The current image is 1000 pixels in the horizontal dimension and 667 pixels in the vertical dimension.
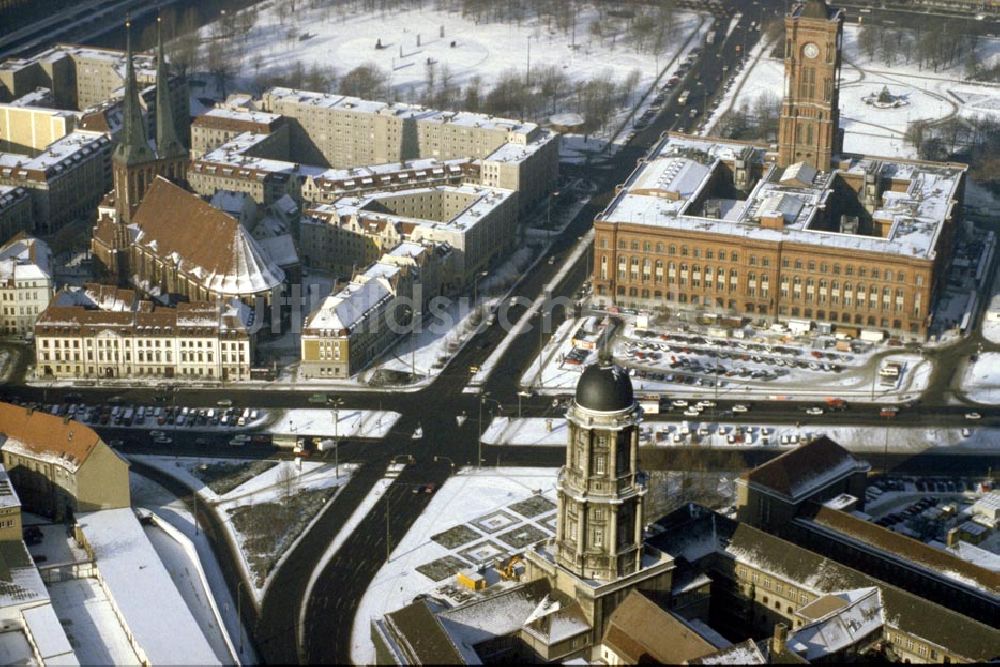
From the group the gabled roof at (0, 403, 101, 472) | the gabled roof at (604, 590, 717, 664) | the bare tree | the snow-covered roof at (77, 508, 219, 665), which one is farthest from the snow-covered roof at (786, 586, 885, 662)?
the gabled roof at (0, 403, 101, 472)

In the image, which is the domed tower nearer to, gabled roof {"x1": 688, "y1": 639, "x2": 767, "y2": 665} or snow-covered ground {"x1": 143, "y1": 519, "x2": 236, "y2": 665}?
gabled roof {"x1": 688, "y1": 639, "x2": 767, "y2": 665}

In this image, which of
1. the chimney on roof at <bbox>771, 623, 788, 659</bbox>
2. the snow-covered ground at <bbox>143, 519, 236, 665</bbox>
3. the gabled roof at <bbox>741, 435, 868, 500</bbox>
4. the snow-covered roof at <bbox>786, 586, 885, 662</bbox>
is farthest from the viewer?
the gabled roof at <bbox>741, 435, 868, 500</bbox>

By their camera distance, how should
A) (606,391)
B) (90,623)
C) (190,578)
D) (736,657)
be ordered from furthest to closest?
Answer: 1. (190,578)
2. (90,623)
3. (606,391)
4. (736,657)

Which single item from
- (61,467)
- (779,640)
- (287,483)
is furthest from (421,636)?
(61,467)

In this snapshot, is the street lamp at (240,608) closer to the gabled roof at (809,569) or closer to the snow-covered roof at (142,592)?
the snow-covered roof at (142,592)

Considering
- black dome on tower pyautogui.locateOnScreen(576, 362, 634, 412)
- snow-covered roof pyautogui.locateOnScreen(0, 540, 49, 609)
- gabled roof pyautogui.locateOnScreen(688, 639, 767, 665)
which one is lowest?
snow-covered roof pyautogui.locateOnScreen(0, 540, 49, 609)

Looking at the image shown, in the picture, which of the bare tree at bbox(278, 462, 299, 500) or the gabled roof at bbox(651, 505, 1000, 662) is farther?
the bare tree at bbox(278, 462, 299, 500)

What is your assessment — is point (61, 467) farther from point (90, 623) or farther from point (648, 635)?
point (648, 635)
